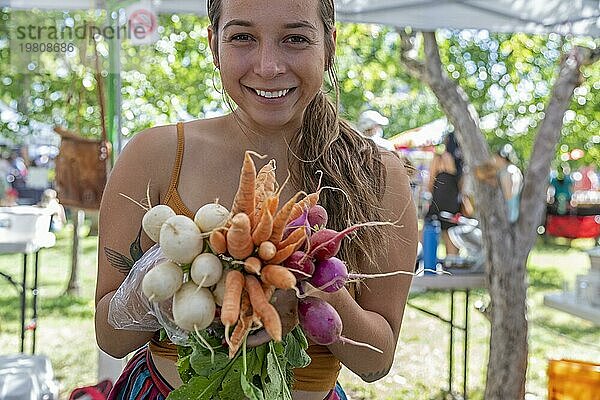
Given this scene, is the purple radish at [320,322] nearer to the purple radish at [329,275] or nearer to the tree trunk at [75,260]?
the purple radish at [329,275]

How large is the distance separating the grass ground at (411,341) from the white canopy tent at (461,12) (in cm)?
264

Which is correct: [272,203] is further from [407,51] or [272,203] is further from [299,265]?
[407,51]

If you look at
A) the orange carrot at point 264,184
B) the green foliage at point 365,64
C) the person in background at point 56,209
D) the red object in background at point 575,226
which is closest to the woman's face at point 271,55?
the orange carrot at point 264,184

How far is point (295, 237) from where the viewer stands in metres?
1.02

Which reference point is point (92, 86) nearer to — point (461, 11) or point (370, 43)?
point (461, 11)

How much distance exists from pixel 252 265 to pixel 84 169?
267 centimetres

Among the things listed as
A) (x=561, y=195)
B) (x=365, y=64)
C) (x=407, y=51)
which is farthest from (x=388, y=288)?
(x=561, y=195)

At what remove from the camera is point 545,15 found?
11.9 feet

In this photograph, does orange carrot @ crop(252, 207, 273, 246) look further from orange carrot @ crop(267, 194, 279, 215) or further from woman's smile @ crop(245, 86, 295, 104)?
woman's smile @ crop(245, 86, 295, 104)

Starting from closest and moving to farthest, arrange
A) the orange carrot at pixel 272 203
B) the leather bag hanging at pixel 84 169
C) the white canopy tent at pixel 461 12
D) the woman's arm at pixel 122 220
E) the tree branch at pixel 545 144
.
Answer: the orange carrot at pixel 272 203 < the woman's arm at pixel 122 220 < the white canopy tent at pixel 461 12 < the leather bag hanging at pixel 84 169 < the tree branch at pixel 545 144

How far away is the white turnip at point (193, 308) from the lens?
0.96 metres

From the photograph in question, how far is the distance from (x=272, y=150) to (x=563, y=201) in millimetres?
12317

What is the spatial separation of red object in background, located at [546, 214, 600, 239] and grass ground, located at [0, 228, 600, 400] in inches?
144

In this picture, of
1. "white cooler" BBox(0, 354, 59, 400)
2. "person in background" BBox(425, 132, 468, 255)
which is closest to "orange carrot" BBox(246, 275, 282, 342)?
"white cooler" BBox(0, 354, 59, 400)
